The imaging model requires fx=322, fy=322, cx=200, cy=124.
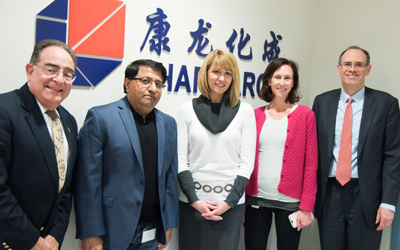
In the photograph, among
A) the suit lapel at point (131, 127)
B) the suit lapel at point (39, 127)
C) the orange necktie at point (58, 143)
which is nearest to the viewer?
the suit lapel at point (39, 127)

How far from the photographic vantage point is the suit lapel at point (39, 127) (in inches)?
61.4

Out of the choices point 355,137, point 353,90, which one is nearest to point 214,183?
point 355,137

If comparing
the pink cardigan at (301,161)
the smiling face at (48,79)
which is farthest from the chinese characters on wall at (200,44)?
the smiling face at (48,79)

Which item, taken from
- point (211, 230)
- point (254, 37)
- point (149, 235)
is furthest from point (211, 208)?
point (254, 37)

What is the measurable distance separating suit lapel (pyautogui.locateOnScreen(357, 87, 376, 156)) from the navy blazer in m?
1.62

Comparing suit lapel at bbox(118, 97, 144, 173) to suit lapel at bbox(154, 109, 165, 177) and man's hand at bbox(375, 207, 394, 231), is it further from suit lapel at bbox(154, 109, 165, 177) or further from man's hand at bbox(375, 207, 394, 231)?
man's hand at bbox(375, 207, 394, 231)

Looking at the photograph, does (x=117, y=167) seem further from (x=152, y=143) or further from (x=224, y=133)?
(x=224, y=133)

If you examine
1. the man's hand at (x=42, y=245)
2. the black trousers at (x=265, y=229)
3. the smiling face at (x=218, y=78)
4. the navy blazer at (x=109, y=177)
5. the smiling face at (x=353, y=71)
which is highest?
the smiling face at (x=353, y=71)

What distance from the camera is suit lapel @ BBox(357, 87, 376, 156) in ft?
8.39

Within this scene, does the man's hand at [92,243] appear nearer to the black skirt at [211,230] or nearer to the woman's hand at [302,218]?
the black skirt at [211,230]

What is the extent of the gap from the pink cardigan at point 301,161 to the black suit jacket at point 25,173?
1.55 meters

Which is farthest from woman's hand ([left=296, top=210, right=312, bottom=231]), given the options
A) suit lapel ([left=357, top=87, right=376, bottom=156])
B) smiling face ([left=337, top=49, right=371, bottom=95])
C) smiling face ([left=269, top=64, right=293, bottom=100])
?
smiling face ([left=337, top=49, right=371, bottom=95])

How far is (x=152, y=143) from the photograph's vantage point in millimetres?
2084

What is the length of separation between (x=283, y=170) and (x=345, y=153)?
0.55 meters
